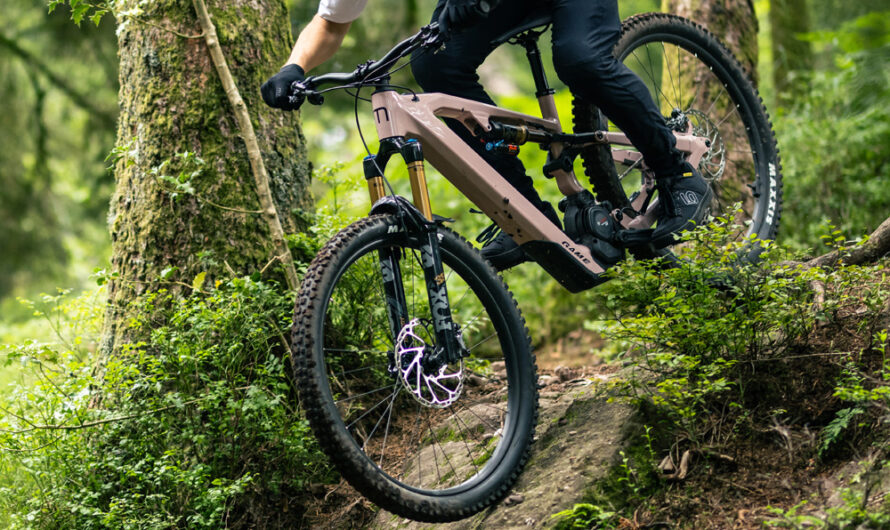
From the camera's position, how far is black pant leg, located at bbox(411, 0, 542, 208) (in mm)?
3229

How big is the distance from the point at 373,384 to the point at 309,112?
8.18 metres

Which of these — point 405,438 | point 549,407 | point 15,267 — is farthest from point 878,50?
point 15,267

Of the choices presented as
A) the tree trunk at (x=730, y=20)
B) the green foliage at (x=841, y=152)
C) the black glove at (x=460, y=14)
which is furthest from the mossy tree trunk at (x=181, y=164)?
the green foliage at (x=841, y=152)

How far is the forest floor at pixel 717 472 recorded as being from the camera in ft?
7.56

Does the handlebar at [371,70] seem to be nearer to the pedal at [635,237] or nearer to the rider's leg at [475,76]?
the rider's leg at [475,76]

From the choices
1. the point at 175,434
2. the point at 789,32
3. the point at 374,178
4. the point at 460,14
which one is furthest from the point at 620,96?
the point at 789,32

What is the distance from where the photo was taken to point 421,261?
2.67m

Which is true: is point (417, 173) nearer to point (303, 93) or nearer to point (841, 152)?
point (303, 93)

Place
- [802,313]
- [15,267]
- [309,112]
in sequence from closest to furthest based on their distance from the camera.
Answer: [802,313] → [15,267] → [309,112]

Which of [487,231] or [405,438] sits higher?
[487,231]

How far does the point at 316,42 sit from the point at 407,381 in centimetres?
140

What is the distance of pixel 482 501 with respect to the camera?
2.61 meters

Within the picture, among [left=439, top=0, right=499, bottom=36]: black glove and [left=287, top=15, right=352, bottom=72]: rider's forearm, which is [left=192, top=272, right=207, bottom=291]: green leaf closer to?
[left=287, top=15, right=352, bottom=72]: rider's forearm

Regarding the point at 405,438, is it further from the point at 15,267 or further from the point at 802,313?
the point at 15,267
